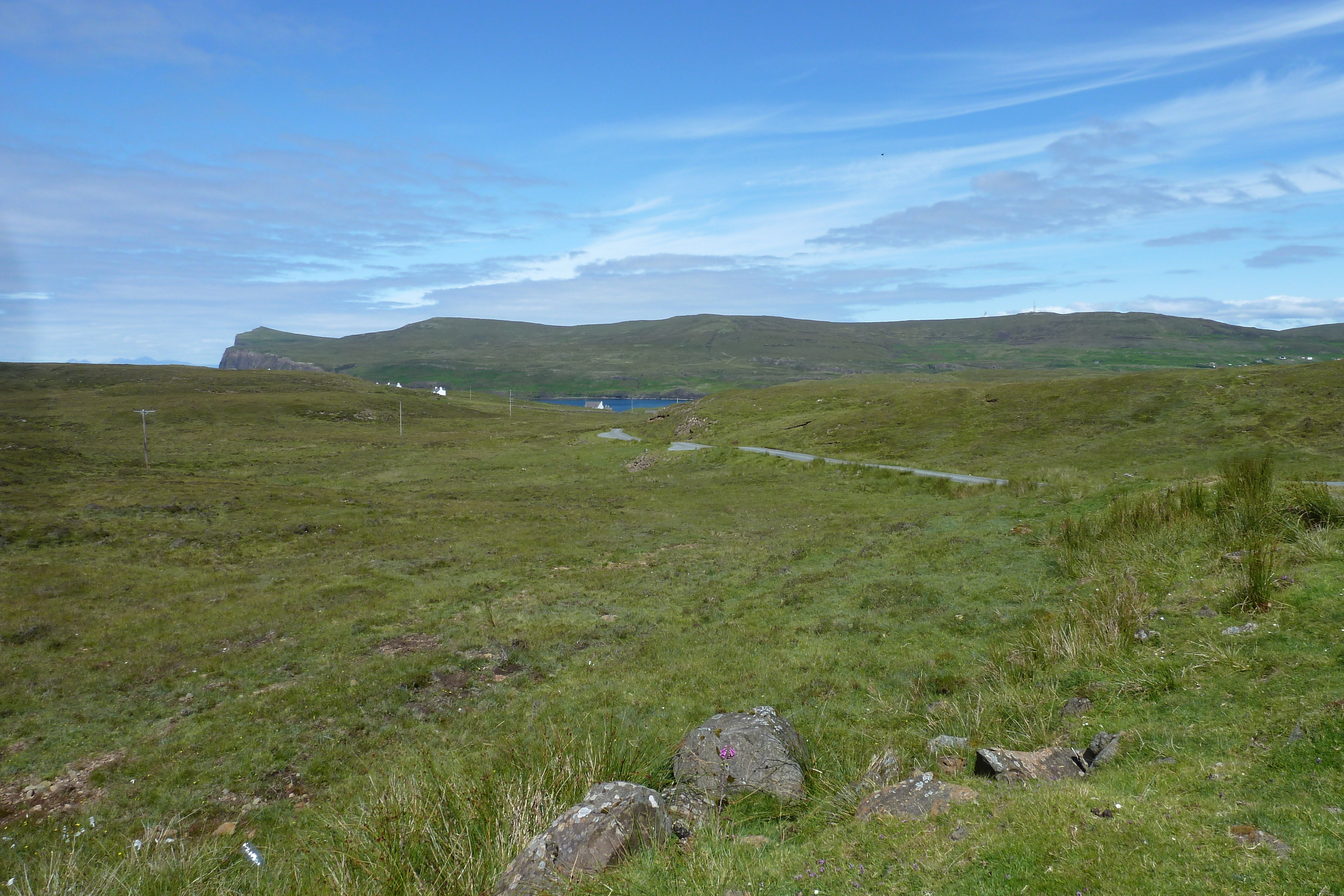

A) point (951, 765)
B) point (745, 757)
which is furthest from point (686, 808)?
point (951, 765)

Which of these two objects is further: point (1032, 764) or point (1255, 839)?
point (1032, 764)

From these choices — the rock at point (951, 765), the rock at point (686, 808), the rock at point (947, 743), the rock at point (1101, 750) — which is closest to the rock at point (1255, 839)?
the rock at point (1101, 750)

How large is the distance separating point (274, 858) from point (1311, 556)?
19.1 m

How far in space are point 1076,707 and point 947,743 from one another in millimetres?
2192

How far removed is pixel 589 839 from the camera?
24.7 ft

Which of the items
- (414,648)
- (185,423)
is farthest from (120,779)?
(185,423)

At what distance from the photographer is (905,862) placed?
22.0 ft

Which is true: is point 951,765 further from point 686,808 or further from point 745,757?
point 686,808

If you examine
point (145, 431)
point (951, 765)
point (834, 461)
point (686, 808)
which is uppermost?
point (145, 431)

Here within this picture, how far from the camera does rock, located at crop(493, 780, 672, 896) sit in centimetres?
721

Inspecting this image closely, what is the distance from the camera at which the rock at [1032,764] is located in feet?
27.1

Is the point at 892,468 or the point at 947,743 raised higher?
the point at 947,743

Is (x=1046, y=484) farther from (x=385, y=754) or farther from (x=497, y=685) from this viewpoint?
(x=385, y=754)

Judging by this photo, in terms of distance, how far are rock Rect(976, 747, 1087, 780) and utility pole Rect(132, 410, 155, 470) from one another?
67.2 meters
